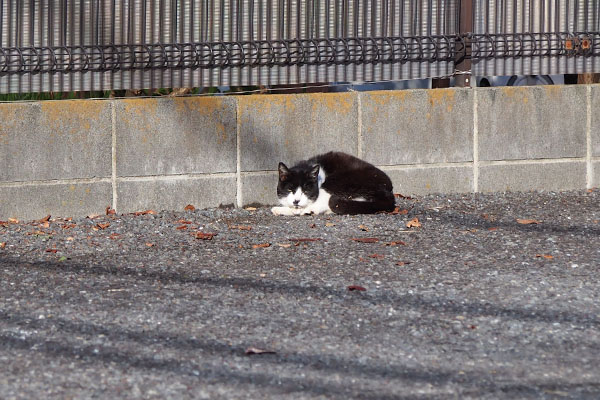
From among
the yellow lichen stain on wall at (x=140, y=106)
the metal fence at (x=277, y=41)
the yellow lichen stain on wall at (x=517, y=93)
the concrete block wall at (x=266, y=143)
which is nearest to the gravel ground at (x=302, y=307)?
the concrete block wall at (x=266, y=143)

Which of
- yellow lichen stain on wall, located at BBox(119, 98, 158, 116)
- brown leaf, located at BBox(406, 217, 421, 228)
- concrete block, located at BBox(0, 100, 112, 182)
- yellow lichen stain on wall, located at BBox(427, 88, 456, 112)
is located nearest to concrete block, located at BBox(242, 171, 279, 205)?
yellow lichen stain on wall, located at BBox(119, 98, 158, 116)

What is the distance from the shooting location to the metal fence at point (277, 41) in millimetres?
7520

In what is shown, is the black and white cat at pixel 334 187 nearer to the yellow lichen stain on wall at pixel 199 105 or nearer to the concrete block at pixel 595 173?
the yellow lichen stain on wall at pixel 199 105

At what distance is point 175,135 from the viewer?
763cm

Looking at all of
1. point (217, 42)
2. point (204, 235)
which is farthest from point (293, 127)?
point (204, 235)

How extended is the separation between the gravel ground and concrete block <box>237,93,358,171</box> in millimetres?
842

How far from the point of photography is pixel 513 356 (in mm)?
3889

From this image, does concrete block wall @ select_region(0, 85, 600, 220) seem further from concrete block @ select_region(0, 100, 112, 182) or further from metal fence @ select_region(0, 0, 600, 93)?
metal fence @ select_region(0, 0, 600, 93)

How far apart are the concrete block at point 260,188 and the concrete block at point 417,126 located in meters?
0.89

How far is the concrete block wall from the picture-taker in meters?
7.35

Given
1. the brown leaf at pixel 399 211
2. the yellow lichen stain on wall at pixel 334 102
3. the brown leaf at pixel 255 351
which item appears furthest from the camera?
the yellow lichen stain on wall at pixel 334 102

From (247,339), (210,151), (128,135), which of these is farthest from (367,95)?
(247,339)

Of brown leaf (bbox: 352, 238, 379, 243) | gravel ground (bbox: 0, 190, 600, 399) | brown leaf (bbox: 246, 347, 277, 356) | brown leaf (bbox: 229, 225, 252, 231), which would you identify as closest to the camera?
gravel ground (bbox: 0, 190, 600, 399)

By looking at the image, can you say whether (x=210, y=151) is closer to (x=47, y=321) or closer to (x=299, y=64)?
(x=299, y=64)
